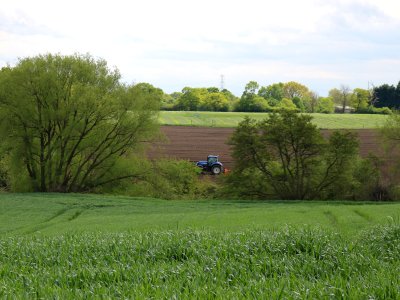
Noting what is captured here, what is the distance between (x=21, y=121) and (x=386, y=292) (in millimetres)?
39844

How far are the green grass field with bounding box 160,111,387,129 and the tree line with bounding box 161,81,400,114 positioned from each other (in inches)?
483

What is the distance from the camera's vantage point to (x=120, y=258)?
34.3 ft

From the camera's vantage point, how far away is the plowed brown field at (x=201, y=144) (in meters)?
68.9

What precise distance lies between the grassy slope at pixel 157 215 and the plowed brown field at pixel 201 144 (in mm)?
24058

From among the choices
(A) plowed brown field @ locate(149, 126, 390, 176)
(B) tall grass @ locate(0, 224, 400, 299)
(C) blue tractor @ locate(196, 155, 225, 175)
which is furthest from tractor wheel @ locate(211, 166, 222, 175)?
(B) tall grass @ locate(0, 224, 400, 299)

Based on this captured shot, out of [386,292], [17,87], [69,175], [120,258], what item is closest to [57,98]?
[17,87]

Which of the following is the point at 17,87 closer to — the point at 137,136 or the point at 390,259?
the point at 137,136

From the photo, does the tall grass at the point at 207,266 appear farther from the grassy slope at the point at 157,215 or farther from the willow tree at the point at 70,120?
the willow tree at the point at 70,120

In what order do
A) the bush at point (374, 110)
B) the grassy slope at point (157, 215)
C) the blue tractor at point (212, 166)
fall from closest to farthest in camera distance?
1. the grassy slope at point (157, 215)
2. the blue tractor at point (212, 166)
3. the bush at point (374, 110)

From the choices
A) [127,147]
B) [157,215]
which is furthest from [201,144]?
[157,215]

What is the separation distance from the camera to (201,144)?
3280 inches

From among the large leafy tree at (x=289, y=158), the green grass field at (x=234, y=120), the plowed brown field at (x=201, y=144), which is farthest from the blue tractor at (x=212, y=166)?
the green grass field at (x=234, y=120)

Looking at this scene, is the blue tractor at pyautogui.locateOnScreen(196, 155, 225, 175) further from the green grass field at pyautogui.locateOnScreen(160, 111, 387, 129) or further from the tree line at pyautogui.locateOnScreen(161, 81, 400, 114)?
the tree line at pyautogui.locateOnScreen(161, 81, 400, 114)

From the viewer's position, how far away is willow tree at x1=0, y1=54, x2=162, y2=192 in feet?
141
